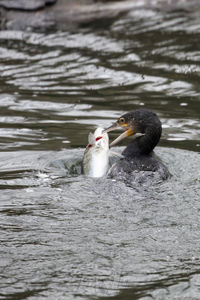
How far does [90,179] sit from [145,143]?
2.52 ft

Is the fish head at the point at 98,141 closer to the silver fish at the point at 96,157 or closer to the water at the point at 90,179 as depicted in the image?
the silver fish at the point at 96,157

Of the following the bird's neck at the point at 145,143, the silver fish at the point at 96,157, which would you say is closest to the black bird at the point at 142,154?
the bird's neck at the point at 145,143

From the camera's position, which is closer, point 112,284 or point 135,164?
point 112,284

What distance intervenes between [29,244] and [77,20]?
1122 cm

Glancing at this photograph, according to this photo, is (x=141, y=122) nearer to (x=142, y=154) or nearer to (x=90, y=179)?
(x=142, y=154)

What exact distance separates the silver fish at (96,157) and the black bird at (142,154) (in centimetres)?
14

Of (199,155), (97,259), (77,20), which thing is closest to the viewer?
(97,259)

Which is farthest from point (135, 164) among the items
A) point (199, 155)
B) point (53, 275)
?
point (53, 275)

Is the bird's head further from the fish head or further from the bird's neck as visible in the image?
the fish head

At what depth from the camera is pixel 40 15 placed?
16062 mm

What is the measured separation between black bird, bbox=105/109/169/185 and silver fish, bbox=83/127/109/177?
0.14 meters

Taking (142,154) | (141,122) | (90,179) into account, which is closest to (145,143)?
(142,154)

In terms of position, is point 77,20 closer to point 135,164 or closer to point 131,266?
point 135,164

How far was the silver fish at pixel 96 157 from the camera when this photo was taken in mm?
7406
